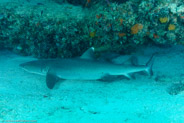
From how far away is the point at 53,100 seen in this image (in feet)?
10.5

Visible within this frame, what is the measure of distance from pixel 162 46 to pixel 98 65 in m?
3.20

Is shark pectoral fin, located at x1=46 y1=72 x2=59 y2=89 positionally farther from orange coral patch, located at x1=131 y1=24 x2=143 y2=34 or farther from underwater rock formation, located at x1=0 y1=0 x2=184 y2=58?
orange coral patch, located at x1=131 y1=24 x2=143 y2=34

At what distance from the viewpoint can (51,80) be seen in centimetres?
369

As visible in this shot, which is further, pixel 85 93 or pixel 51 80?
pixel 51 80

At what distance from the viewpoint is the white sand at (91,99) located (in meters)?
2.73

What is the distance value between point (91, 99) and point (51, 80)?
108 cm

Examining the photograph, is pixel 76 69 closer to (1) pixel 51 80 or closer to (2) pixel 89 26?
(1) pixel 51 80

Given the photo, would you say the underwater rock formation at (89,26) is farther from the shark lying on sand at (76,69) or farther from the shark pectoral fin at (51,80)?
the shark pectoral fin at (51,80)

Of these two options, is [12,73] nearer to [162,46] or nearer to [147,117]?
[147,117]

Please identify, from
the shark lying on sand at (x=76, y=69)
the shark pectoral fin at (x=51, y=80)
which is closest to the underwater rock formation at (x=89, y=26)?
the shark lying on sand at (x=76, y=69)

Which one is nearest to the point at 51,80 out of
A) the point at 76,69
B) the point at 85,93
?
the point at 76,69

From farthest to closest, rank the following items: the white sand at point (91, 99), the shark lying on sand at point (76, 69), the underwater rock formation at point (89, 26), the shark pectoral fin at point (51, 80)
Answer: the underwater rock formation at point (89, 26)
the shark lying on sand at point (76, 69)
the shark pectoral fin at point (51, 80)
the white sand at point (91, 99)

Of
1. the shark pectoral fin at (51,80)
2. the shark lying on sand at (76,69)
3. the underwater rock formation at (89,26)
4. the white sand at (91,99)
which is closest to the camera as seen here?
the white sand at (91,99)

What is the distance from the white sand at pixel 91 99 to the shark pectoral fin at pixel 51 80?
0.13 meters
